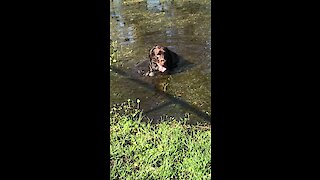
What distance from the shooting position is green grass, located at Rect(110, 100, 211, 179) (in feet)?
9.61

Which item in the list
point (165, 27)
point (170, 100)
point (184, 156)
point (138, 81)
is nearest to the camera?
point (184, 156)

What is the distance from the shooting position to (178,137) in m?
3.33

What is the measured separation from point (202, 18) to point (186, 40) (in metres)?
1.05

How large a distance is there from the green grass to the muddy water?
290mm

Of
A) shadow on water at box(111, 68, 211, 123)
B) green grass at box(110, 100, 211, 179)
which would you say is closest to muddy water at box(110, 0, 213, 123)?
shadow on water at box(111, 68, 211, 123)

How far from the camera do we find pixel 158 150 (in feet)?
10.4

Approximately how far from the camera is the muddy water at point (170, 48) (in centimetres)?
405

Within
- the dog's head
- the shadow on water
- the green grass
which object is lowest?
the shadow on water

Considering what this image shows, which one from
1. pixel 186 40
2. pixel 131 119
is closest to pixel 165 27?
pixel 186 40

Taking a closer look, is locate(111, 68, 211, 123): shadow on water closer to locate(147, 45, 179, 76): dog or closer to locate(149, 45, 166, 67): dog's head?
locate(147, 45, 179, 76): dog

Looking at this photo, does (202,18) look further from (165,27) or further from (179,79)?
(179,79)

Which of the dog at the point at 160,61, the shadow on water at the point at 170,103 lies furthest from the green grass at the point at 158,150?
the dog at the point at 160,61

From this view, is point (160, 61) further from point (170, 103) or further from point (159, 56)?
point (170, 103)

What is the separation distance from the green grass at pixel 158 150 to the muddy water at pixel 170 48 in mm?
290
